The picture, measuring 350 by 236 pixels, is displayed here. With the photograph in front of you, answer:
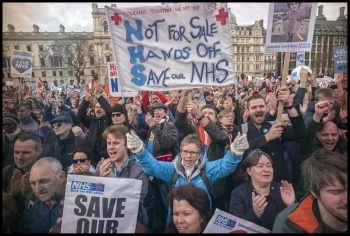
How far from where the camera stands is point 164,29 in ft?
9.27

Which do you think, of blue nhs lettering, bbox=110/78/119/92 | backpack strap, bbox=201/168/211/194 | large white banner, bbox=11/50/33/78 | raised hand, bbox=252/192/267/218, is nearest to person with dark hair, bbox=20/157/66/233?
backpack strap, bbox=201/168/211/194

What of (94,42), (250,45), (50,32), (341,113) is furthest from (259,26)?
(341,113)

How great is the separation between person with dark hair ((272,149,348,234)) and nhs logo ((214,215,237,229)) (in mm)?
376

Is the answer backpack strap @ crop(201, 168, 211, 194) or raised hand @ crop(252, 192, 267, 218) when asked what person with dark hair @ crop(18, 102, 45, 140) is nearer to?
backpack strap @ crop(201, 168, 211, 194)

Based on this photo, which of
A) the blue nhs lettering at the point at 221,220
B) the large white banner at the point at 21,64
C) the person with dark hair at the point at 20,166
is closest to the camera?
the blue nhs lettering at the point at 221,220

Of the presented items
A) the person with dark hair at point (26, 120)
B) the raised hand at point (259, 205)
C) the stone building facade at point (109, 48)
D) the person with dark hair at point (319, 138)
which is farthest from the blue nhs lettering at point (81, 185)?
the stone building facade at point (109, 48)

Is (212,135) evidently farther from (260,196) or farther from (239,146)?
(260,196)

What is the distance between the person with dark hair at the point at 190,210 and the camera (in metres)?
2.28

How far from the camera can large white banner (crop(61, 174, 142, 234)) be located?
2.36 m

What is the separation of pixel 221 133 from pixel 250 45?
91220mm

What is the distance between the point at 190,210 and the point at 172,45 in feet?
5.98

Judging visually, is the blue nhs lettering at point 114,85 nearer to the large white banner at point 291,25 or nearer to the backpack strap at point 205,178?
the backpack strap at point 205,178

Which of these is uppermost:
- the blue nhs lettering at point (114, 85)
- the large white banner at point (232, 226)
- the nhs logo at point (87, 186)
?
the blue nhs lettering at point (114, 85)

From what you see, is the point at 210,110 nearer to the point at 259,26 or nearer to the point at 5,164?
the point at 5,164
